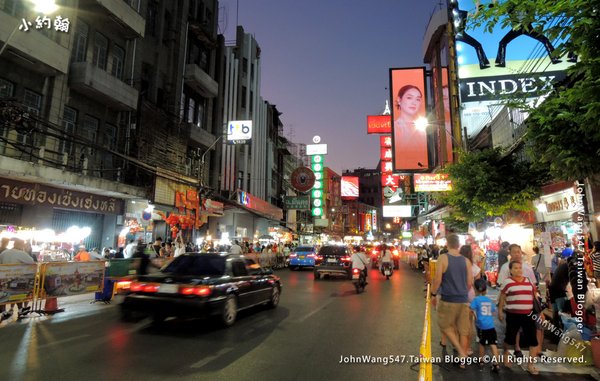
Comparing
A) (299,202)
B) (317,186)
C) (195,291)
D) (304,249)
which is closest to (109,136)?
(195,291)

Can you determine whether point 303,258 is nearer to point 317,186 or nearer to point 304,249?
point 304,249

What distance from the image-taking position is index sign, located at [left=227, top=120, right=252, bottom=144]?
26844 millimetres

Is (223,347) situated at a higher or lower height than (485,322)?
lower

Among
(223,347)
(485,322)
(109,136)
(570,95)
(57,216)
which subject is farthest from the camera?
(109,136)

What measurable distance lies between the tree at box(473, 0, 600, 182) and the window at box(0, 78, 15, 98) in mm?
15177

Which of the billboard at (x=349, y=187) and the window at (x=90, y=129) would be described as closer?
the window at (x=90, y=129)

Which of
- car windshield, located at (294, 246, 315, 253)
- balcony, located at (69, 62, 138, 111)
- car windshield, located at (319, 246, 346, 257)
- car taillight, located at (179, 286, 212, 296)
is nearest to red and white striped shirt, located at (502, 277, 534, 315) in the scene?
car taillight, located at (179, 286, 212, 296)

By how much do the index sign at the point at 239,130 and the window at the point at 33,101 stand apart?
13.1 meters

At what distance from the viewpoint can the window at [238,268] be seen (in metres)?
8.87

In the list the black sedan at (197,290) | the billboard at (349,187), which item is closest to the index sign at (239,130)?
the black sedan at (197,290)

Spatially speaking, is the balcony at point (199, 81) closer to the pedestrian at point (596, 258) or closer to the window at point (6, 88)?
the window at point (6, 88)

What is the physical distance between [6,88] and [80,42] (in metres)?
4.47

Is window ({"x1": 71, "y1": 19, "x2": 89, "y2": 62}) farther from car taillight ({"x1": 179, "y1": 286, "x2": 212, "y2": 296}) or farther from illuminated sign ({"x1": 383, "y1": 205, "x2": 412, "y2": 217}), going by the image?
illuminated sign ({"x1": 383, "y1": 205, "x2": 412, "y2": 217})

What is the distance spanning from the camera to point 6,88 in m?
13.5
